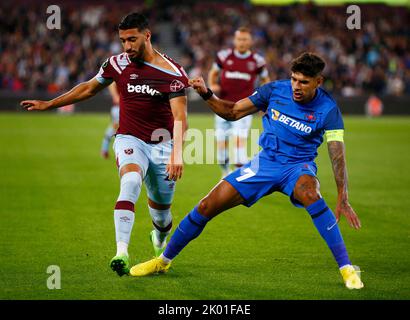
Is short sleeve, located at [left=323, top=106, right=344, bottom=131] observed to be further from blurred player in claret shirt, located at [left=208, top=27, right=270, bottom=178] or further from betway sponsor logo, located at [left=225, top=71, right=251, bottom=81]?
betway sponsor logo, located at [left=225, top=71, right=251, bottom=81]

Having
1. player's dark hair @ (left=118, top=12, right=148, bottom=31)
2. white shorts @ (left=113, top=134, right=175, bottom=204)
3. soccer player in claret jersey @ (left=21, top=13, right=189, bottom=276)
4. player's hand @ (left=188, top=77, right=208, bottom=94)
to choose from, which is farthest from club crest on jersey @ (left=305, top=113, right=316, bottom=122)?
player's dark hair @ (left=118, top=12, right=148, bottom=31)

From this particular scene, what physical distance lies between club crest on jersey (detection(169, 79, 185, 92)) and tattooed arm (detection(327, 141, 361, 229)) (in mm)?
1558

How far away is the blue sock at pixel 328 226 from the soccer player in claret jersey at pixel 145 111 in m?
1.31

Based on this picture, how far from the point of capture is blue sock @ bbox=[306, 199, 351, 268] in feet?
22.0

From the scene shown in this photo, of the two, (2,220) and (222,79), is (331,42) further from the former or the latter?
(2,220)

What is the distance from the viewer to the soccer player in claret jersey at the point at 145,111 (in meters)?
7.05

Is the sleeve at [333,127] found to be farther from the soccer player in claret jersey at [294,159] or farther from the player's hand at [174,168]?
the player's hand at [174,168]

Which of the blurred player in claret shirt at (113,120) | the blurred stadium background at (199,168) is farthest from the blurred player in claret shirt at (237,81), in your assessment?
the blurred player in claret shirt at (113,120)

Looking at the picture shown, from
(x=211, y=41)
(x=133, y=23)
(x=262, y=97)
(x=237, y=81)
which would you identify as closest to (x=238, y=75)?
(x=237, y=81)

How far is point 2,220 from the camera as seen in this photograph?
10.0 meters

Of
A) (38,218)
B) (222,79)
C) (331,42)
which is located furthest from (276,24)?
(38,218)

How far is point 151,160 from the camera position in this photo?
734cm
